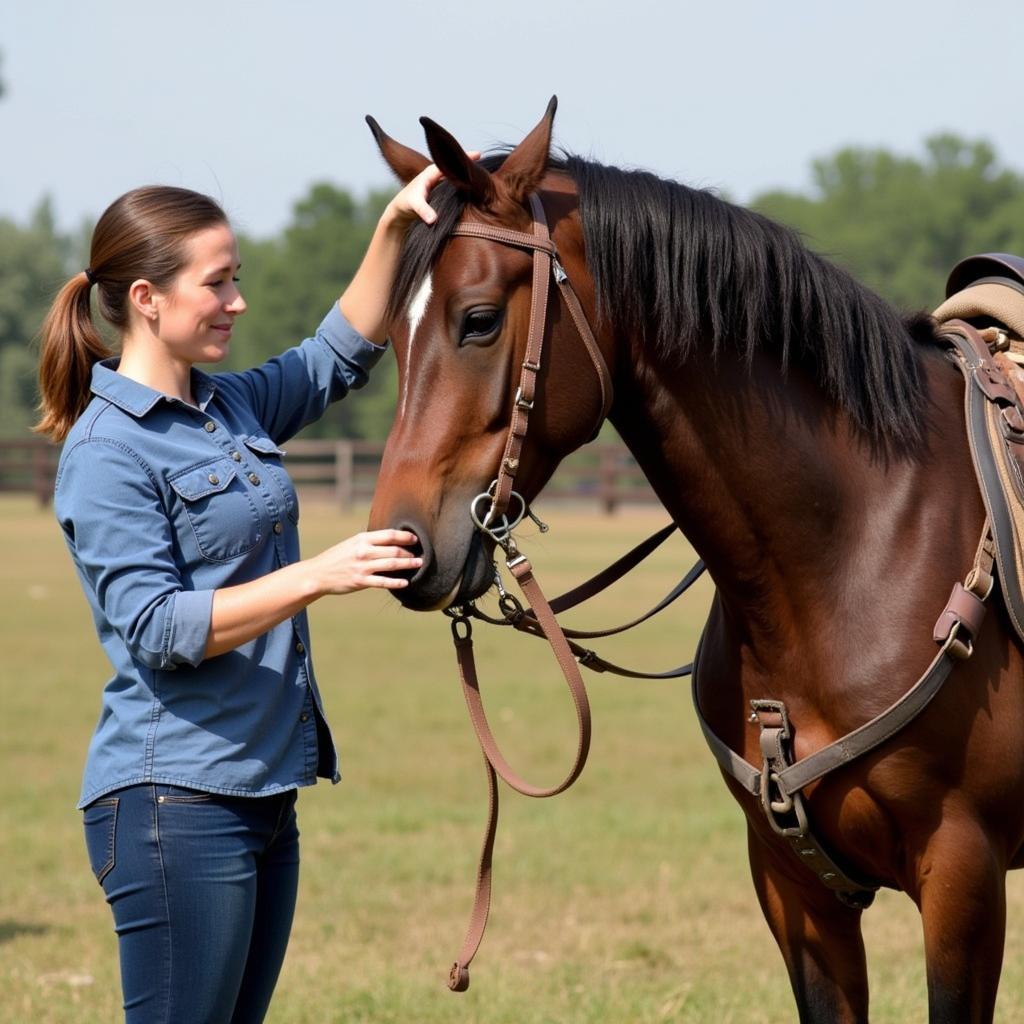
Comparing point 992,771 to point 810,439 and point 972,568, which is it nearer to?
point 972,568

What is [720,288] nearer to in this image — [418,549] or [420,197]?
[420,197]

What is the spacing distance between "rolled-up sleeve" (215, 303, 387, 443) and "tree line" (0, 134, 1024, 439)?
53.8 meters

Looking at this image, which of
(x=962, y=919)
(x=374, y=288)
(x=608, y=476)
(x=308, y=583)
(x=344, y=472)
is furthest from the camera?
(x=344, y=472)

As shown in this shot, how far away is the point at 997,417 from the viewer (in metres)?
3.13

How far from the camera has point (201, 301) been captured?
9.68 feet

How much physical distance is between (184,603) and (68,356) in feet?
2.29

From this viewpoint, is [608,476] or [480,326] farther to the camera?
[608,476]

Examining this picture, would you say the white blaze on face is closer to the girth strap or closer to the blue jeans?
the blue jeans

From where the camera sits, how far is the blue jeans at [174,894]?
2801 millimetres

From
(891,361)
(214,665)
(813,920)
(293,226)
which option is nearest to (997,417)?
(891,361)

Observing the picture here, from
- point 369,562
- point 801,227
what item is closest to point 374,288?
point 369,562

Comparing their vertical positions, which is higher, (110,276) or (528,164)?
(528,164)

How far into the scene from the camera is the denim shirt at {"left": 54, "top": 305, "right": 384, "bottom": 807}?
2777mm

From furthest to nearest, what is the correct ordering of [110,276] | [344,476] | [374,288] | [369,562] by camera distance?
[344,476]
[374,288]
[110,276]
[369,562]
